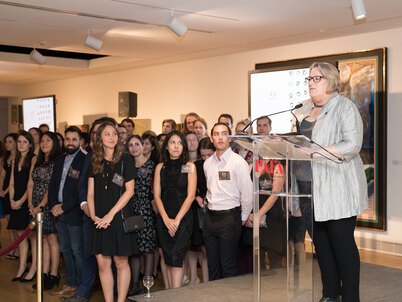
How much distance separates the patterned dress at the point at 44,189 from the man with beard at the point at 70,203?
212 millimetres

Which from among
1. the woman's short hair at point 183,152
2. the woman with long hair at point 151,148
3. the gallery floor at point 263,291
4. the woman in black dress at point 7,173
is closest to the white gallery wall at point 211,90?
the gallery floor at point 263,291

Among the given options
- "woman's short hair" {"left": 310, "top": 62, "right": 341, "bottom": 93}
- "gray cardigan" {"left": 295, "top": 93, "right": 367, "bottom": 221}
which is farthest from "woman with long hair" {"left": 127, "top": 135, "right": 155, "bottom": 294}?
"woman's short hair" {"left": 310, "top": 62, "right": 341, "bottom": 93}

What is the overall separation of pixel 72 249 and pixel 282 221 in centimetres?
267

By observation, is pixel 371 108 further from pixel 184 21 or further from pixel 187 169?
pixel 187 169

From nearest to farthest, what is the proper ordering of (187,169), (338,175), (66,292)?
(338,175), (187,169), (66,292)

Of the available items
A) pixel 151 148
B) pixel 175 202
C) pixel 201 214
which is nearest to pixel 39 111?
pixel 151 148

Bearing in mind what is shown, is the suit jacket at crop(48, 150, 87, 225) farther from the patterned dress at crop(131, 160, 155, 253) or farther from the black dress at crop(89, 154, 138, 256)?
the black dress at crop(89, 154, 138, 256)

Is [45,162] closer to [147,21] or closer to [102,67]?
[147,21]

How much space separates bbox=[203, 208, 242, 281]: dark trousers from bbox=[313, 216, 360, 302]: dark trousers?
4.72 ft

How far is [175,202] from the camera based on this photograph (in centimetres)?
499

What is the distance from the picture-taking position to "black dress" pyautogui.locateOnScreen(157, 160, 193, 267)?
16.3 feet

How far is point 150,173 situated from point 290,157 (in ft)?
7.11

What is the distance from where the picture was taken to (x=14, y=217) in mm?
6594

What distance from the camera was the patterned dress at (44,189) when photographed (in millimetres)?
5910
